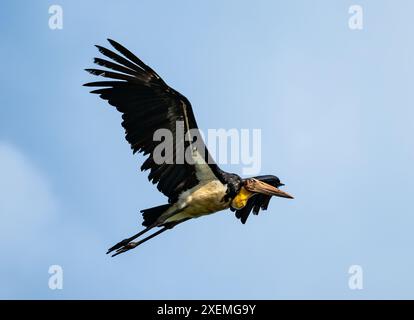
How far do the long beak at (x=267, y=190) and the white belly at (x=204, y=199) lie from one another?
1.05 meters

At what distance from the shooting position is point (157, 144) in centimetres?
2116

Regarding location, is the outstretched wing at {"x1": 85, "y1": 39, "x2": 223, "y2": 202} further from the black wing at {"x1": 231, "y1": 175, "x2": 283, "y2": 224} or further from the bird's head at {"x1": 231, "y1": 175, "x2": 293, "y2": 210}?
the black wing at {"x1": 231, "y1": 175, "x2": 283, "y2": 224}

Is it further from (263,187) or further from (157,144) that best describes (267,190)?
(157,144)

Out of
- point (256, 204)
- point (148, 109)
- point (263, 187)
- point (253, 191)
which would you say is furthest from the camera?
point (256, 204)

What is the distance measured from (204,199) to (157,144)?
1415mm

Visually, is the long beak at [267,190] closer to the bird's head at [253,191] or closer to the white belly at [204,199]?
the bird's head at [253,191]

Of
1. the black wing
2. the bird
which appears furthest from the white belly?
the black wing

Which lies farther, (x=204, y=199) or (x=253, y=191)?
(x=253, y=191)

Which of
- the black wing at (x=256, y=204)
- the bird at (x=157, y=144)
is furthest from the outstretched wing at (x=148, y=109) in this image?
the black wing at (x=256, y=204)

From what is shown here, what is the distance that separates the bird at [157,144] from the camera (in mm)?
20578

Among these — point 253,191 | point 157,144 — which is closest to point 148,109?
point 157,144
